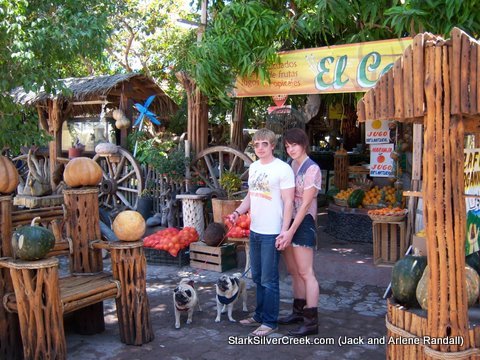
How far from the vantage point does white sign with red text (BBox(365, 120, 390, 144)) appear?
818 cm

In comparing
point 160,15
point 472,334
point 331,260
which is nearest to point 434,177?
point 472,334

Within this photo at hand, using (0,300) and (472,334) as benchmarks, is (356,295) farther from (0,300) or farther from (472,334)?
(0,300)

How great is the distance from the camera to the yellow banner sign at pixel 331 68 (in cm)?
641

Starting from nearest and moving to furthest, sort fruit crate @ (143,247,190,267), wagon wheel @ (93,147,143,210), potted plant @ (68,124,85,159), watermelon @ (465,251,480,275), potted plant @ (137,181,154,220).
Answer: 1. watermelon @ (465,251,480,275)
2. fruit crate @ (143,247,190,267)
3. potted plant @ (137,181,154,220)
4. wagon wheel @ (93,147,143,210)
5. potted plant @ (68,124,85,159)

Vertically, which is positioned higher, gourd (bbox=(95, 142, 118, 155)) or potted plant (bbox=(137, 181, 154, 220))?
gourd (bbox=(95, 142, 118, 155))

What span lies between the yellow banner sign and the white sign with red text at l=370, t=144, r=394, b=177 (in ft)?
6.01

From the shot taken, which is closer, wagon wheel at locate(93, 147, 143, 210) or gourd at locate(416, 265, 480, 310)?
gourd at locate(416, 265, 480, 310)

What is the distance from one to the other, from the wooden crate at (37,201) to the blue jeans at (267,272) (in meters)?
5.54

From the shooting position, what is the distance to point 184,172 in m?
8.80

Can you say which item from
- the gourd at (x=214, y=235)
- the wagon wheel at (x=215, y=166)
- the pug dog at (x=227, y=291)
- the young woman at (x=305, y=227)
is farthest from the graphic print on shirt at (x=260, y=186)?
the wagon wheel at (x=215, y=166)

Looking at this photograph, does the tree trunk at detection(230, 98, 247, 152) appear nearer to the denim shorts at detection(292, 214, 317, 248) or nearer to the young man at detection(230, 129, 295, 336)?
the young man at detection(230, 129, 295, 336)

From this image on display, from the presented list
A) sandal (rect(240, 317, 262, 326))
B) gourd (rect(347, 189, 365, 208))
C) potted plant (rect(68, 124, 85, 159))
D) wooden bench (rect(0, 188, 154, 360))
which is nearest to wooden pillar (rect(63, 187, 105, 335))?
wooden bench (rect(0, 188, 154, 360))

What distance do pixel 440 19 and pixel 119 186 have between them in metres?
6.50

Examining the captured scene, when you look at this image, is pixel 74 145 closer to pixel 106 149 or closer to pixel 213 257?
pixel 106 149
